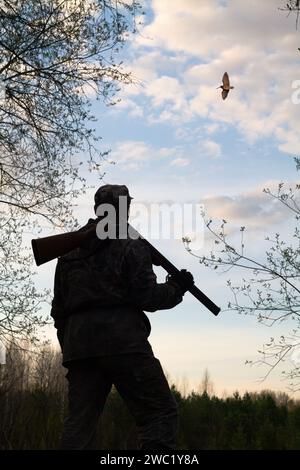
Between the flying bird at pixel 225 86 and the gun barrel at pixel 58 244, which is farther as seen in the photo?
the flying bird at pixel 225 86

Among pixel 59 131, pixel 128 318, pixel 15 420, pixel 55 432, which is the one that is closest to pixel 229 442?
pixel 55 432

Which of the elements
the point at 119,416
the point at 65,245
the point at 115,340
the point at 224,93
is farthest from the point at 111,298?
the point at 119,416

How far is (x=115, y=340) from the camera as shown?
4.32m

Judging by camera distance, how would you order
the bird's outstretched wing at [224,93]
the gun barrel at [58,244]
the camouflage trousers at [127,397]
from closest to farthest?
the camouflage trousers at [127,397] < the gun barrel at [58,244] < the bird's outstretched wing at [224,93]

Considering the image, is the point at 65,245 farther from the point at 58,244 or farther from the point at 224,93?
the point at 224,93

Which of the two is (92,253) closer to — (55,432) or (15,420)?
(15,420)

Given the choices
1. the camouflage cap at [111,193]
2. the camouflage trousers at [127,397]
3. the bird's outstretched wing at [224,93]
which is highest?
the bird's outstretched wing at [224,93]

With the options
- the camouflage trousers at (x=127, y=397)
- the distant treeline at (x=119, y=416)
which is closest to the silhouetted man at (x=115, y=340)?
the camouflage trousers at (x=127, y=397)

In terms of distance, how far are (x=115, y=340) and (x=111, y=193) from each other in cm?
101

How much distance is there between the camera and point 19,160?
10.8 metres

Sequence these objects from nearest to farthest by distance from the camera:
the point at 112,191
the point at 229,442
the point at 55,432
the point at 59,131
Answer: the point at 112,191, the point at 55,432, the point at 59,131, the point at 229,442

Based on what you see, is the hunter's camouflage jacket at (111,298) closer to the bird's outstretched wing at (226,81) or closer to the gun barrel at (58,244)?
the gun barrel at (58,244)

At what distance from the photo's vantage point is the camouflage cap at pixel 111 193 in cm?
460

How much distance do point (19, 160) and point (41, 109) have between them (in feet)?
3.21
